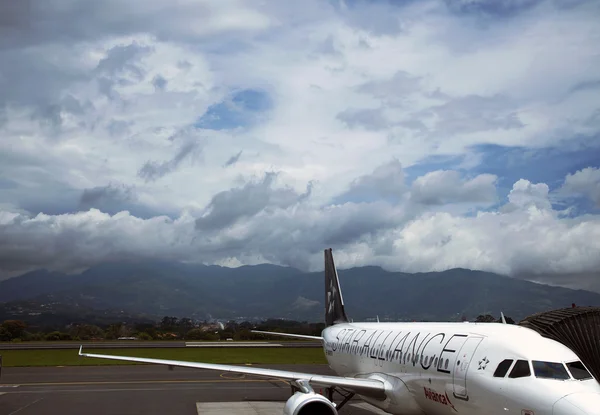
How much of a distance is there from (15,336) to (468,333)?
10031cm

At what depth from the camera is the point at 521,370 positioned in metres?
14.9

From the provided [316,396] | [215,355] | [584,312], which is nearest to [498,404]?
[316,396]

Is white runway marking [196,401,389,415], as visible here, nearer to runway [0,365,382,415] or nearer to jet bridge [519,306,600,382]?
runway [0,365,382,415]

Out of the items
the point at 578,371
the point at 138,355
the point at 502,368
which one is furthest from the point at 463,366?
the point at 138,355

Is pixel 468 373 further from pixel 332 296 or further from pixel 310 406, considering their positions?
pixel 332 296

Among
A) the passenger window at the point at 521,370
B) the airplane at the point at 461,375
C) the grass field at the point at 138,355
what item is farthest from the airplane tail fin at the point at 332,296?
the passenger window at the point at 521,370

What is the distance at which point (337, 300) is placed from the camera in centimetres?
3581

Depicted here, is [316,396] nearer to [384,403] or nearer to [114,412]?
[384,403]

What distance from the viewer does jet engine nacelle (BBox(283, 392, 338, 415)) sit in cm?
1884

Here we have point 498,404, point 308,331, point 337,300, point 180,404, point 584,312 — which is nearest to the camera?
point 498,404

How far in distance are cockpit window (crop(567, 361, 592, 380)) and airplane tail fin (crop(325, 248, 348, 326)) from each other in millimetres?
20404

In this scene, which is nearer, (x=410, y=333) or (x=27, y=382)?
(x=410, y=333)

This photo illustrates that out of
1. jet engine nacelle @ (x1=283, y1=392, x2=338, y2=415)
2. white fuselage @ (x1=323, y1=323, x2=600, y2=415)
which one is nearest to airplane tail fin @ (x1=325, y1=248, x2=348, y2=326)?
white fuselage @ (x1=323, y1=323, x2=600, y2=415)

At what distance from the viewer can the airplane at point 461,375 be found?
14.2 m
